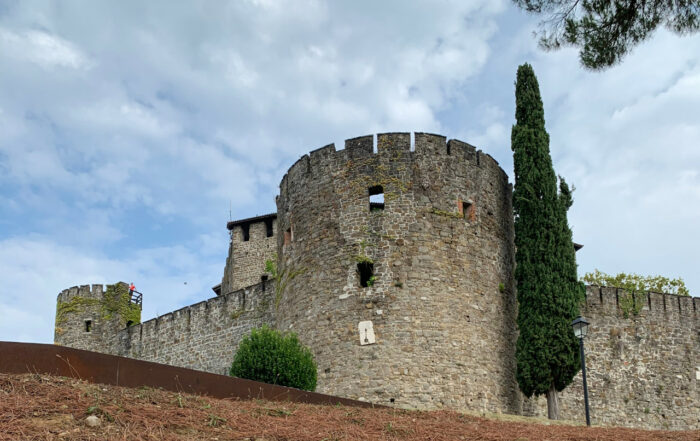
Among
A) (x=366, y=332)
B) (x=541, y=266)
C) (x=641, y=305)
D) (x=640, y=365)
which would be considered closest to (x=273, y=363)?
(x=366, y=332)

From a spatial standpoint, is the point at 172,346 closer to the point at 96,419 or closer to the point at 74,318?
the point at 74,318

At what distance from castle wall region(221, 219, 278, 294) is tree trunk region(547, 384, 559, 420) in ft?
60.9

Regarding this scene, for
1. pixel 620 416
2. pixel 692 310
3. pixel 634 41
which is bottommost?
pixel 620 416

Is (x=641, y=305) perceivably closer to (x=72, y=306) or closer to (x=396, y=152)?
(x=396, y=152)

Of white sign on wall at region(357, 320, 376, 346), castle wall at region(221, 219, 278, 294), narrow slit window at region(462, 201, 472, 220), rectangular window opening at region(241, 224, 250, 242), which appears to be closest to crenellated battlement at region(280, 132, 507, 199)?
narrow slit window at region(462, 201, 472, 220)

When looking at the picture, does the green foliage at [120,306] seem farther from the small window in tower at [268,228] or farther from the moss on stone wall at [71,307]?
the small window in tower at [268,228]

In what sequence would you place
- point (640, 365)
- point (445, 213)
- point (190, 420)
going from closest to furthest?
1. point (190, 420)
2. point (445, 213)
3. point (640, 365)

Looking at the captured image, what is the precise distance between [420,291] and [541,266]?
3700 millimetres

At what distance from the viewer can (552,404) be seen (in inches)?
763

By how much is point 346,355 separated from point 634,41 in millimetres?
9192

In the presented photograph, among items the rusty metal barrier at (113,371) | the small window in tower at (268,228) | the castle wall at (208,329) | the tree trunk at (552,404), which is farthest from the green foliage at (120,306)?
the rusty metal barrier at (113,371)

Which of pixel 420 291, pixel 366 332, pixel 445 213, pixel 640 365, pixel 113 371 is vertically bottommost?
pixel 113 371

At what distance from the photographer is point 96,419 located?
8578mm

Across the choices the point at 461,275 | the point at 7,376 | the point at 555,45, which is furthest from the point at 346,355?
the point at 7,376
